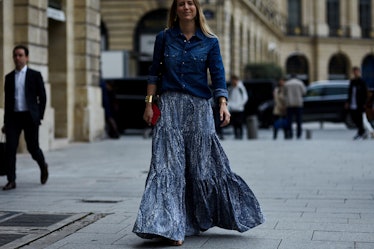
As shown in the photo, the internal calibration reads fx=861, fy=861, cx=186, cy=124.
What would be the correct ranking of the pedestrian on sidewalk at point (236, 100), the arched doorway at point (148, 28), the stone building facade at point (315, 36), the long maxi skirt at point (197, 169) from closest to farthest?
the long maxi skirt at point (197, 169) < the pedestrian on sidewalk at point (236, 100) < the arched doorway at point (148, 28) < the stone building facade at point (315, 36)

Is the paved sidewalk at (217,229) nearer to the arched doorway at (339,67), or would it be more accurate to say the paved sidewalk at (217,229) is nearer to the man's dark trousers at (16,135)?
the man's dark trousers at (16,135)

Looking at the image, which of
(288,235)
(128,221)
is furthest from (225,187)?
(128,221)

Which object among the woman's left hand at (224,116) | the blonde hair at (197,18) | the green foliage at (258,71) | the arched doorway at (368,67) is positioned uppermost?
the arched doorway at (368,67)

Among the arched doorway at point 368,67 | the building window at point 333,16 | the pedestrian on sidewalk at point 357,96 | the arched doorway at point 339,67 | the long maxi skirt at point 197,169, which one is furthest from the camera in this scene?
the building window at point 333,16

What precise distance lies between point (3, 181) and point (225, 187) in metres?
5.47

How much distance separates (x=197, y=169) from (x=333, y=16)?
71.5 meters

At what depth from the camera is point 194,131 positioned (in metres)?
6.66

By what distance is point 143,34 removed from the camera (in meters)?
34.7

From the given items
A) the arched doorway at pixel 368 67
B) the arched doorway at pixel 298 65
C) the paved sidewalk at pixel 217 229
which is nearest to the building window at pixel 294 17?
the arched doorway at pixel 298 65

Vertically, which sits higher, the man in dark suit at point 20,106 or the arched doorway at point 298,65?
the arched doorway at point 298,65

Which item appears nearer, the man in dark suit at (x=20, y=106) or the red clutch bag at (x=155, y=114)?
the red clutch bag at (x=155, y=114)

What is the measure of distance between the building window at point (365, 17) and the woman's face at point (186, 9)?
71530mm

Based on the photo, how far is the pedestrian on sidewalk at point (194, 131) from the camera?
6.57 metres

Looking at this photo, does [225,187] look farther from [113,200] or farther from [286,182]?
[286,182]
